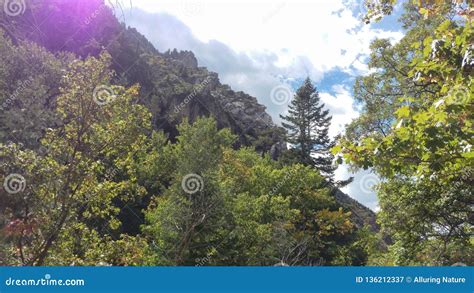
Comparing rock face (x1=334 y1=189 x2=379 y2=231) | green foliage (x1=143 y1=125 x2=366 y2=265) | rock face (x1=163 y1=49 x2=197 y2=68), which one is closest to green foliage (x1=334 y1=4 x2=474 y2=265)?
green foliage (x1=143 y1=125 x2=366 y2=265)

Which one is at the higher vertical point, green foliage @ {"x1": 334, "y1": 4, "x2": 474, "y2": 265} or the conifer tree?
the conifer tree

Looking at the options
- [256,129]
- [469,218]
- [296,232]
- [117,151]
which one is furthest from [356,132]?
[256,129]

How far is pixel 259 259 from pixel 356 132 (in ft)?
41.5

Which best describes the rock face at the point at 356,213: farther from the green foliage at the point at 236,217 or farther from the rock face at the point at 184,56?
the rock face at the point at 184,56

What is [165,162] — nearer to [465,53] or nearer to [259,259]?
[259,259]

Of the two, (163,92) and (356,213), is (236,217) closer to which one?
(356,213)

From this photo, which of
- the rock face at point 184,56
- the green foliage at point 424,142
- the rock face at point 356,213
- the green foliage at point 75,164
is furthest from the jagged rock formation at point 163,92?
the rock face at point 184,56

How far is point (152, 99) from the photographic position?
7469 centimetres

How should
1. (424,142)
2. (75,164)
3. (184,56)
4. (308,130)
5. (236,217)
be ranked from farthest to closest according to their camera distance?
(184,56)
(308,130)
(236,217)
(75,164)
(424,142)

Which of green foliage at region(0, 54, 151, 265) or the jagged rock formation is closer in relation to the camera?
green foliage at region(0, 54, 151, 265)

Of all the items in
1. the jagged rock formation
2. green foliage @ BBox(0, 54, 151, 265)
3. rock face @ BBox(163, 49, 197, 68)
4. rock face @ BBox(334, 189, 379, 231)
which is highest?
rock face @ BBox(163, 49, 197, 68)

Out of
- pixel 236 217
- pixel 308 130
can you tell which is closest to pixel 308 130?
pixel 308 130

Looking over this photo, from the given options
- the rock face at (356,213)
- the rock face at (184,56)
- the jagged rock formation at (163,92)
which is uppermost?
the rock face at (184,56)

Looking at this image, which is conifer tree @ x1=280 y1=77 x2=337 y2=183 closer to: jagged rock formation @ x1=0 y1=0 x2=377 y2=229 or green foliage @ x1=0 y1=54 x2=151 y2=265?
jagged rock formation @ x1=0 y1=0 x2=377 y2=229
